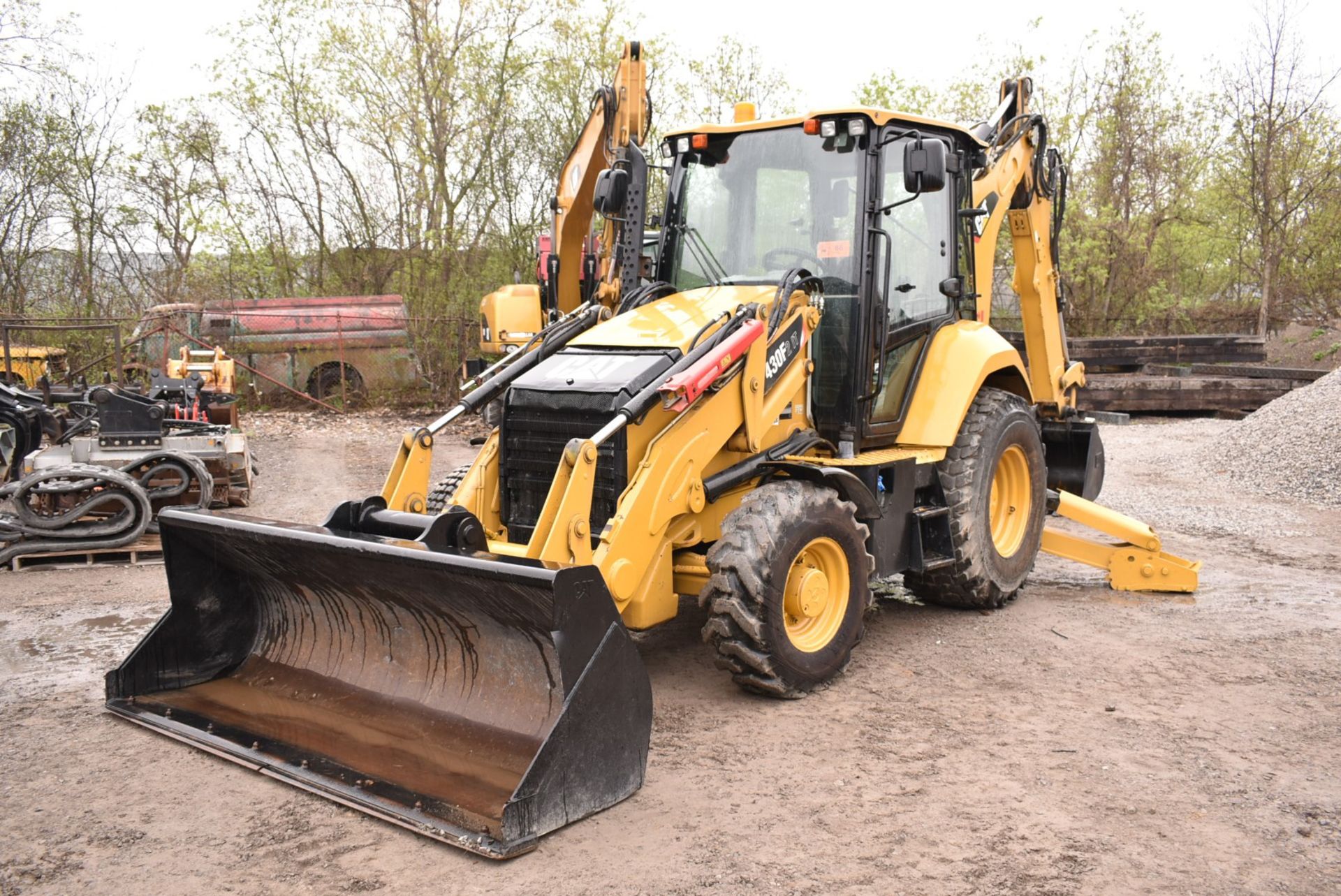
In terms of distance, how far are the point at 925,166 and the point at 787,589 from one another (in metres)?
2.08

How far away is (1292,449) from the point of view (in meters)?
11.4

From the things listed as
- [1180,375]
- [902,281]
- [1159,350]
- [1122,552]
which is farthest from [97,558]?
[1159,350]

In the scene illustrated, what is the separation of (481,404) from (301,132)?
17.9m

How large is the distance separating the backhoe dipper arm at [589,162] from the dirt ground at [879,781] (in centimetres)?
378

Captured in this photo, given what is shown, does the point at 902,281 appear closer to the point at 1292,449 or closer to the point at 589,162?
the point at 589,162

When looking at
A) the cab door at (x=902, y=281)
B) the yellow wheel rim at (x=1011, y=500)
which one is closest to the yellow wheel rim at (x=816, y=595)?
the cab door at (x=902, y=281)

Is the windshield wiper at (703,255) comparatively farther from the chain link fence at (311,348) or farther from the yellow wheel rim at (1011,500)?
the chain link fence at (311,348)

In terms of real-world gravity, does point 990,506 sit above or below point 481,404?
below

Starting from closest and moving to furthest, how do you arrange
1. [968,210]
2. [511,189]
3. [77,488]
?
[968,210]
[77,488]
[511,189]

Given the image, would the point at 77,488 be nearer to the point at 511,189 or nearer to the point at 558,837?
the point at 558,837

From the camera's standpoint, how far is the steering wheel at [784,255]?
18.7 feet

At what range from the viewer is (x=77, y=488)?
8344mm

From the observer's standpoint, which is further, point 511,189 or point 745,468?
point 511,189

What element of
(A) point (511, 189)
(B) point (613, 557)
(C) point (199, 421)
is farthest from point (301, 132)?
(B) point (613, 557)
